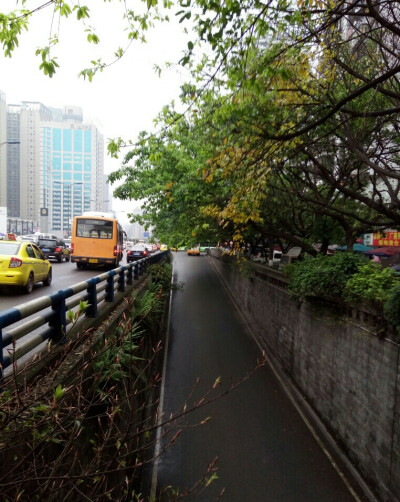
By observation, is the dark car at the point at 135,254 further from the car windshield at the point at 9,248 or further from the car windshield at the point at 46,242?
the car windshield at the point at 9,248

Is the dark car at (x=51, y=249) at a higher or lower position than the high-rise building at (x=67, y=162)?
lower

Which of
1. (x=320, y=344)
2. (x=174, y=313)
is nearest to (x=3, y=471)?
(x=320, y=344)

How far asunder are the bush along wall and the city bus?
13.6 metres

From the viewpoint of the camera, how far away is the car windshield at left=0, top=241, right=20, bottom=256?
34.1 feet

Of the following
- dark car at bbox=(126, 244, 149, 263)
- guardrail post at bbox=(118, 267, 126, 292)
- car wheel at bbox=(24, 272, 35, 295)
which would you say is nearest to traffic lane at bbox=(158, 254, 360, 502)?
guardrail post at bbox=(118, 267, 126, 292)

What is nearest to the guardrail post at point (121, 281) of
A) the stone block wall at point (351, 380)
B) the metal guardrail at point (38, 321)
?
the metal guardrail at point (38, 321)

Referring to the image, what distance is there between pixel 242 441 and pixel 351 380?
294cm

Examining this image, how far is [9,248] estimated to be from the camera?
1066 cm

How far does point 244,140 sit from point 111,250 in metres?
14.7

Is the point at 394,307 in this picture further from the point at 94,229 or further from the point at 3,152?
the point at 3,152

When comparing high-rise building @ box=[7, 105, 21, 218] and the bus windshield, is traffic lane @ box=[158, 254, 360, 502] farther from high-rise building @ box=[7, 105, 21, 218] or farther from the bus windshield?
high-rise building @ box=[7, 105, 21, 218]

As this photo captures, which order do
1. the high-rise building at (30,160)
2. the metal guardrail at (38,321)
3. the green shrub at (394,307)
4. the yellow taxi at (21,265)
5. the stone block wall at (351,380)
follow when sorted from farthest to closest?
1. the high-rise building at (30,160)
2. the yellow taxi at (21,265)
3. the stone block wall at (351,380)
4. the green shrub at (394,307)
5. the metal guardrail at (38,321)

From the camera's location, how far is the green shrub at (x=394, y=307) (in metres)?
4.88

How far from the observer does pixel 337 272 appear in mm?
6996
